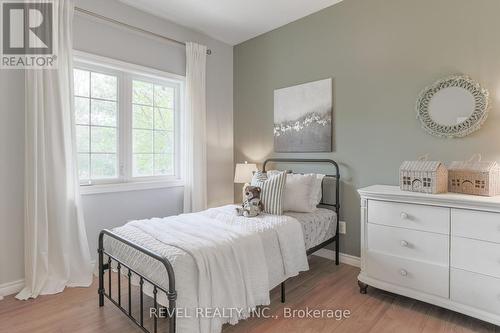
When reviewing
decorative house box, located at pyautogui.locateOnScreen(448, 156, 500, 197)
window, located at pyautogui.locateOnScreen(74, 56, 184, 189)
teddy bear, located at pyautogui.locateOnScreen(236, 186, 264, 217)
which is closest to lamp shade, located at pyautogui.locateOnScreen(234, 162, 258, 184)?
window, located at pyautogui.locateOnScreen(74, 56, 184, 189)

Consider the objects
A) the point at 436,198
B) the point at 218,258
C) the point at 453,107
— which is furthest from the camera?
the point at 453,107

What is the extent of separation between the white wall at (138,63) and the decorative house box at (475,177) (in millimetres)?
2712

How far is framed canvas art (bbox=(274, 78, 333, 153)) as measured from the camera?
10.2ft

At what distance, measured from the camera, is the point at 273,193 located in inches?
102

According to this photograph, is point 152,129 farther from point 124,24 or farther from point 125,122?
point 124,24

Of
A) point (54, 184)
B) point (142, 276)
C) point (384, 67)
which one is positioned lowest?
point (142, 276)

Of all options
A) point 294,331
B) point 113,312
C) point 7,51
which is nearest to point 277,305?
point 294,331

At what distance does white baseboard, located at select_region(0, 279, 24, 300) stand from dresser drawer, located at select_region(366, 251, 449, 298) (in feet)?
9.63

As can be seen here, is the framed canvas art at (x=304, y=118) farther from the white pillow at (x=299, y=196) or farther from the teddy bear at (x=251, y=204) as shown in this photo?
the teddy bear at (x=251, y=204)

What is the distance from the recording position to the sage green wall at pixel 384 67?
2230 millimetres

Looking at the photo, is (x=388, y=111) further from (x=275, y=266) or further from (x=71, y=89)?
(x=71, y=89)

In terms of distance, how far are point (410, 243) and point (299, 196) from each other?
98cm

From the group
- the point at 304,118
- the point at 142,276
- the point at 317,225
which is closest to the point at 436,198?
the point at 317,225

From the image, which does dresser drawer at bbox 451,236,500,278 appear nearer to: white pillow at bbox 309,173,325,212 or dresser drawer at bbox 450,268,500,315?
dresser drawer at bbox 450,268,500,315
